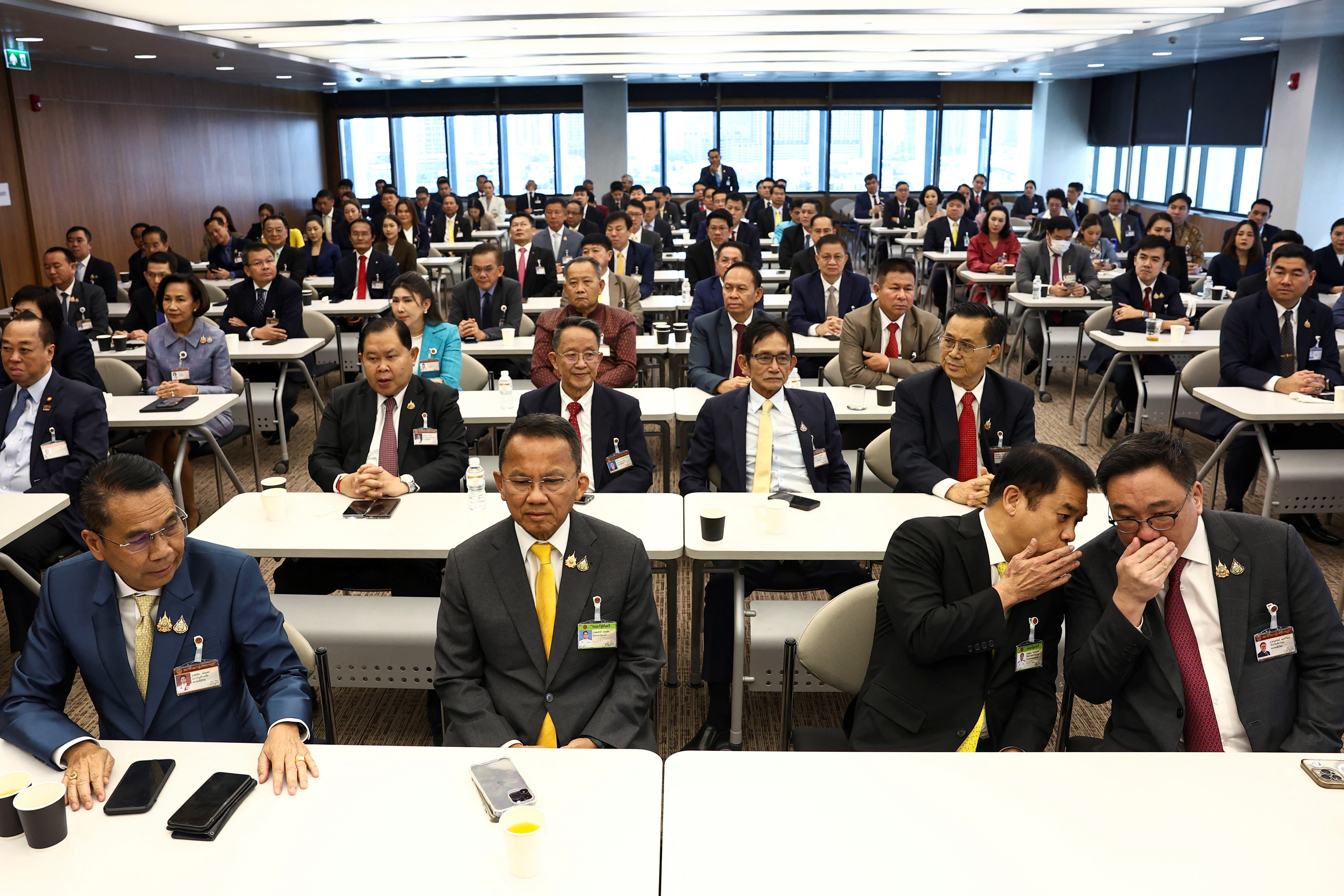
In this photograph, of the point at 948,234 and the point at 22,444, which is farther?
the point at 948,234

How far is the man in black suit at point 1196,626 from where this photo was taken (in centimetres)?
221

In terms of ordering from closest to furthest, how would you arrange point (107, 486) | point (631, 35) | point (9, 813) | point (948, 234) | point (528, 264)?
point (9, 813) → point (107, 486) → point (528, 264) → point (631, 35) → point (948, 234)

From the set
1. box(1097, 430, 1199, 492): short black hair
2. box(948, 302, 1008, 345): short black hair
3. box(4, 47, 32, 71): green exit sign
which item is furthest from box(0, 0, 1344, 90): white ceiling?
box(1097, 430, 1199, 492): short black hair

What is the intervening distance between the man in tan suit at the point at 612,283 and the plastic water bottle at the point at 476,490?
4.06 m

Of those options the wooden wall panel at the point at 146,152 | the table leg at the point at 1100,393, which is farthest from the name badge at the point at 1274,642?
the wooden wall panel at the point at 146,152

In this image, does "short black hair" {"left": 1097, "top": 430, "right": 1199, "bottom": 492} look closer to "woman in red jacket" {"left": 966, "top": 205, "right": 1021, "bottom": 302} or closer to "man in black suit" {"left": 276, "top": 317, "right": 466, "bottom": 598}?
"man in black suit" {"left": 276, "top": 317, "right": 466, "bottom": 598}

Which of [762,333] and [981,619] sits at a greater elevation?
[762,333]

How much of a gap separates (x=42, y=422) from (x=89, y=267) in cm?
562

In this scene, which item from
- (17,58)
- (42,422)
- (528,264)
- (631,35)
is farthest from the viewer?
(631,35)

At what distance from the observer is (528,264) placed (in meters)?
8.66

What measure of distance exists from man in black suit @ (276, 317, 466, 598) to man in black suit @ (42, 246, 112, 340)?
4.69m

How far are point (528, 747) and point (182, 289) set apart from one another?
14.8 feet

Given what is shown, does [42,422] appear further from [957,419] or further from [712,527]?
[957,419]

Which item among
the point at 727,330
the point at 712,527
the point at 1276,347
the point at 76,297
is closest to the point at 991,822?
the point at 712,527
